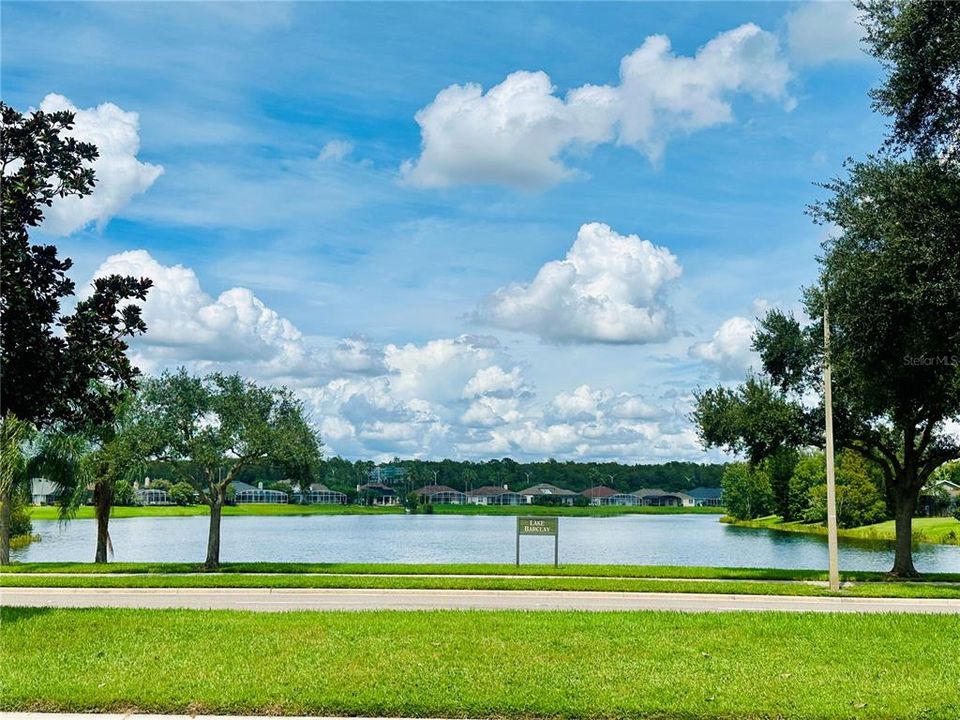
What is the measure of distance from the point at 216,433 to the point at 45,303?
1984cm

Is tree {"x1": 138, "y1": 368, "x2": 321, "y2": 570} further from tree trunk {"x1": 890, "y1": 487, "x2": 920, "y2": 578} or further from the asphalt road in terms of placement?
tree trunk {"x1": 890, "y1": 487, "x2": 920, "y2": 578}

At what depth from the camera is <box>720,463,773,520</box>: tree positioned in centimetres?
11469

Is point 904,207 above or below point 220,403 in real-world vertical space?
above

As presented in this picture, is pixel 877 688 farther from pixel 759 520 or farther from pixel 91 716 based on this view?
pixel 759 520

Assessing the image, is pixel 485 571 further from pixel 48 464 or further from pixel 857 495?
pixel 857 495

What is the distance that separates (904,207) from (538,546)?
124 ft

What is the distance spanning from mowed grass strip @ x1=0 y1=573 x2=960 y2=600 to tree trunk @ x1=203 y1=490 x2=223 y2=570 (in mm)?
5211

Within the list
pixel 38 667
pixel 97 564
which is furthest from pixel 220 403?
pixel 38 667

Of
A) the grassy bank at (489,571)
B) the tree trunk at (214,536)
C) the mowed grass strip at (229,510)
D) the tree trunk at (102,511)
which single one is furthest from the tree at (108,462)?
the mowed grass strip at (229,510)

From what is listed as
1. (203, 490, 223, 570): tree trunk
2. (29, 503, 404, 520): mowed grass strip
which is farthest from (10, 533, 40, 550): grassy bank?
(29, 503, 404, 520): mowed grass strip

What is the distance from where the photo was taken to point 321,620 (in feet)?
49.3

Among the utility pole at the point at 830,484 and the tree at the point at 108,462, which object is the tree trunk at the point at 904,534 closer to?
the utility pole at the point at 830,484

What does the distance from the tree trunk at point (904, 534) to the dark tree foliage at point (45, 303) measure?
2555 centimetres

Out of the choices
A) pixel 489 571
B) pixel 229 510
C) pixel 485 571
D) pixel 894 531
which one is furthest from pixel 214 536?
pixel 229 510
